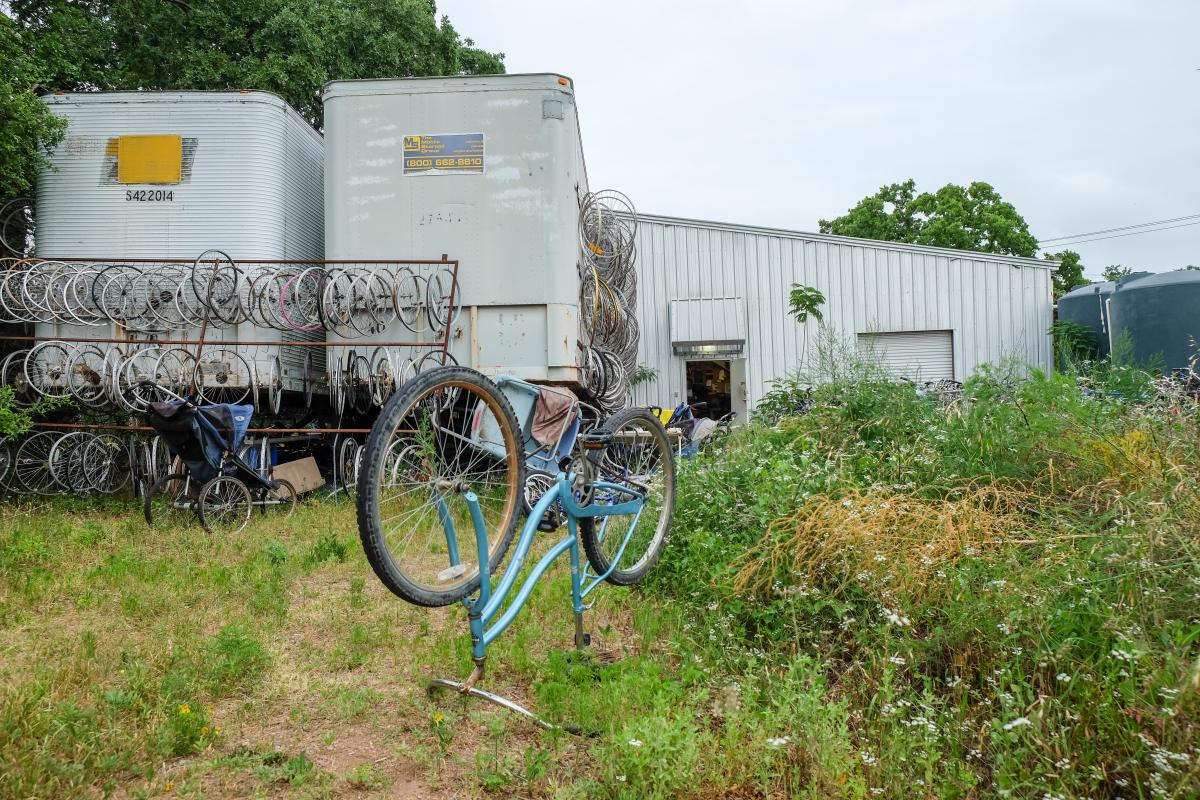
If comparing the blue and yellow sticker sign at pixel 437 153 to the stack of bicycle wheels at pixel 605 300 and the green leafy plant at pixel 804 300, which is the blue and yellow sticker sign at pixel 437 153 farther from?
the green leafy plant at pixel 804 300

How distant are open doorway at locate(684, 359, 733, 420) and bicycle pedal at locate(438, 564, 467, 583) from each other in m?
13.6

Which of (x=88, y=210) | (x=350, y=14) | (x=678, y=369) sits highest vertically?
(x=350, y=14)

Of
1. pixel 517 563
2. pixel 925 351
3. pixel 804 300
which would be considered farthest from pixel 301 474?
pixel 925 351

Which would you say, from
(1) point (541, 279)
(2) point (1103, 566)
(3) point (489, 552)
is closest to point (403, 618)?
(3) point (489, 552)

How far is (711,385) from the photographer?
1691 cm

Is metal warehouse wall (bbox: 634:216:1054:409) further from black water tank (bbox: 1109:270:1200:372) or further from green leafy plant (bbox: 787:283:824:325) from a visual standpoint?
black water tank (bbox: 1109:270:1200:372)

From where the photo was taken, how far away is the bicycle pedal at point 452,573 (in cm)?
294

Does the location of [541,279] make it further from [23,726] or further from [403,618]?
[23,726]

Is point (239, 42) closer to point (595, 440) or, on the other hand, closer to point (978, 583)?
point (595, 440)

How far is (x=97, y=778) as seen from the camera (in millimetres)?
2520

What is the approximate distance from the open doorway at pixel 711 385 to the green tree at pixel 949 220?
19.7 metres

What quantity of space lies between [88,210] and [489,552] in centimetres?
736

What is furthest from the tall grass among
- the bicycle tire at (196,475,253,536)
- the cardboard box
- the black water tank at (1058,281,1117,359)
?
the black water tank at (1058,281,1117,359)

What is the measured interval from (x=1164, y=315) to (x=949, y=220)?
75.9 feet
